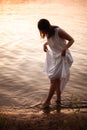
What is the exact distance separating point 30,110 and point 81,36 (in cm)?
737

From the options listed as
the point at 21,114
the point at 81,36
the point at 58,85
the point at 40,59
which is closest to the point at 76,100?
the point at 58,85

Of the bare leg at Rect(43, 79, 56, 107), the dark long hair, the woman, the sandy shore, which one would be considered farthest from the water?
the dark long hair

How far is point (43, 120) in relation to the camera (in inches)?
233

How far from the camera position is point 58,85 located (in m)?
6.62

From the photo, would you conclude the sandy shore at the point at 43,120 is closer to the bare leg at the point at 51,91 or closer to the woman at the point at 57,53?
the bare leg at the point at 51,91

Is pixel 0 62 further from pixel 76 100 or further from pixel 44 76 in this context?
pixel 76 100

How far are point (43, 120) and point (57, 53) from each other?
49.1 inches

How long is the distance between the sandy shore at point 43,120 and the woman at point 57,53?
0.54 meters

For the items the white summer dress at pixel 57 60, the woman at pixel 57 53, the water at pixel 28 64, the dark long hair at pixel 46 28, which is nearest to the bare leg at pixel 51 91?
the woman at pixel 57 53

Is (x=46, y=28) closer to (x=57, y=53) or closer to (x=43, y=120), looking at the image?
(x=57, y=53)

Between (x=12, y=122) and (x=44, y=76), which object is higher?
(x=12, y=122)

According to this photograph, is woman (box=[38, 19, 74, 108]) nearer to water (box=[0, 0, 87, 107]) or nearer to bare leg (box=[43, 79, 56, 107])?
bare leg (box=[43, 79, 56, 107])

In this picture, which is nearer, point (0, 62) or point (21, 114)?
point (21, 114)

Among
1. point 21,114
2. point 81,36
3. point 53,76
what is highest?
point 53,76
